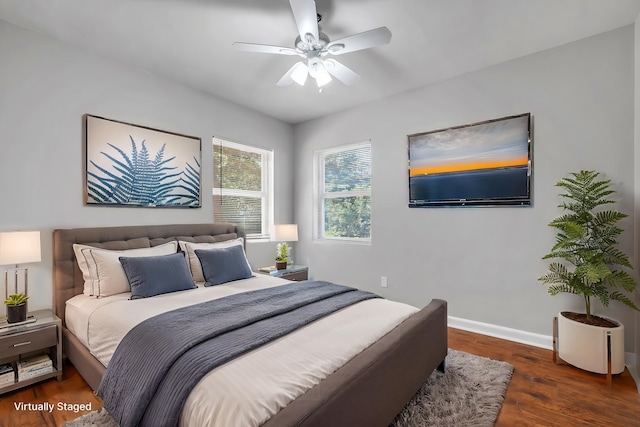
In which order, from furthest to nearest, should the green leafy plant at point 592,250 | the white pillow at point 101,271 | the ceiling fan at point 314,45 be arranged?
1. the white pillow at point 101,271
2. the green leafy plant at point 592,250
3. the ceiling fan at point 314,45

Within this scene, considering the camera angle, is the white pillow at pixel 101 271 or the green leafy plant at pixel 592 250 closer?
the green leafy plant at pixel 592 250

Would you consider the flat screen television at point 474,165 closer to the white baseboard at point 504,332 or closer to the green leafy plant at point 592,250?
the green leafy plant at point 592,250

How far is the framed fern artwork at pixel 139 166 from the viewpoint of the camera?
8.99ft

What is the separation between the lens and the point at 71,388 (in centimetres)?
211

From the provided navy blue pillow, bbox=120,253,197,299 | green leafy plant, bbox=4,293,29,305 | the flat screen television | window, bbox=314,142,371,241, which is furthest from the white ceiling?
green leafy plant, bbox=4,293,29,305

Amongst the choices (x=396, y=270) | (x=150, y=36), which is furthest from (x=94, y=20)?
(x=396, y=270)

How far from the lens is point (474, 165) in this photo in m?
3.14

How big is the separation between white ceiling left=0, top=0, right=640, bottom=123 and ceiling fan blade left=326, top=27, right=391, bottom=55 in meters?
0.25

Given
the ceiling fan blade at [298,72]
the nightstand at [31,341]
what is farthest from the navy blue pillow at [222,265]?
the ceiling fan blade at [298,72]

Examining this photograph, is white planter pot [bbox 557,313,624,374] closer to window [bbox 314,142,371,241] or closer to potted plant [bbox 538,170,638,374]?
potted plant [bbox 538,170,638,374]

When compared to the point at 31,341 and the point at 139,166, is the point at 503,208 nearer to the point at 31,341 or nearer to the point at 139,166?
the point at 139,166

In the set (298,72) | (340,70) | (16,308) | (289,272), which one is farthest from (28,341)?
(340,70)

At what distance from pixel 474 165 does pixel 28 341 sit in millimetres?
4060

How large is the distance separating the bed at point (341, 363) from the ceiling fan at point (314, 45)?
1909 mm
